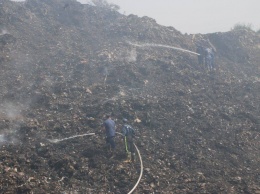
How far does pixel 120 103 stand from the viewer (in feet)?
46.4

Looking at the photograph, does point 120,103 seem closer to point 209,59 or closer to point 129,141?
point 129,141

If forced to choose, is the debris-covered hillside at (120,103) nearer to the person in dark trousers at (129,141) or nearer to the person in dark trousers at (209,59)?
the person in dark trousers at (129,141)

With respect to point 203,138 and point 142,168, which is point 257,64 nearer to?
point 203,138

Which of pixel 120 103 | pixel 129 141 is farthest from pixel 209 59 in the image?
pixel 129 141

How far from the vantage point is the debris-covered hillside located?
9133mm

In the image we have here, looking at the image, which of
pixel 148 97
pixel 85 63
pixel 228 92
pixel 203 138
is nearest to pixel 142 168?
pixel 203 138

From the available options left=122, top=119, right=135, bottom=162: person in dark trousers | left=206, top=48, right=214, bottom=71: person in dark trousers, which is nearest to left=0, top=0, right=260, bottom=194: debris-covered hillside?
left=122, top=119, right=135, bottom=162: person in dark trousers

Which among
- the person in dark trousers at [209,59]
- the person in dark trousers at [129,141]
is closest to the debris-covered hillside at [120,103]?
the person in dark trousers at [129,141]

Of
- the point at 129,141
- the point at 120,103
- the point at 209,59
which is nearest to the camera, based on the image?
the point at 129,141

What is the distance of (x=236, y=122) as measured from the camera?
45.6 ft

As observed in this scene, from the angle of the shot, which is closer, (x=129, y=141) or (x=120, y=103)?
(x=129, y=141)

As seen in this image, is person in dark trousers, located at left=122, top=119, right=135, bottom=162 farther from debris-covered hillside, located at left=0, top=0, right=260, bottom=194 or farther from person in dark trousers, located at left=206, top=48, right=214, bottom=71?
person in dark trousers, located at left=206, top=48, right=214, bottom=71

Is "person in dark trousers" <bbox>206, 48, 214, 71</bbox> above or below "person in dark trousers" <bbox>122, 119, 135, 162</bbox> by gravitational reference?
above

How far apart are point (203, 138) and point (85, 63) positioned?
35.5 feet
